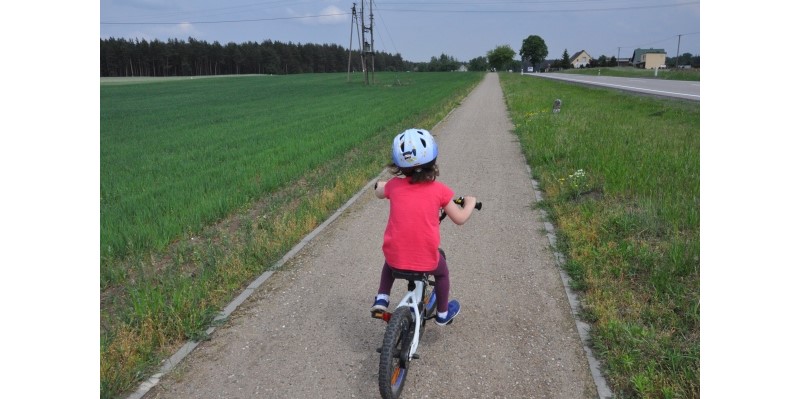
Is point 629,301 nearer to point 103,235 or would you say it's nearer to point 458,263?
point 458,263

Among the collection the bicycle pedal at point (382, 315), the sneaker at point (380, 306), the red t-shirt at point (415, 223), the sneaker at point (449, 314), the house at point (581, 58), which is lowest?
the sneaker at point (449, 314)

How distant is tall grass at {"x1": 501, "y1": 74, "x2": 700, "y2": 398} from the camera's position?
3.21 metres

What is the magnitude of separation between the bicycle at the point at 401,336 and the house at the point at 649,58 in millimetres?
94477

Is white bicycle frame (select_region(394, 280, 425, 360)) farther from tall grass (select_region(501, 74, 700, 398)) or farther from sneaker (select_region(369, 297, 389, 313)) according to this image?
tall grass (select_region(501, 74, 700, 398))

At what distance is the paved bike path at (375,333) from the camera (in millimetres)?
3166

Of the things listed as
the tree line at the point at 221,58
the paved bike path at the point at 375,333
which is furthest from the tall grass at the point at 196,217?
the tree line at the point at 221,58

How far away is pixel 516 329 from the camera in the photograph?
384 cm

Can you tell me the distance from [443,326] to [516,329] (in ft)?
1.84

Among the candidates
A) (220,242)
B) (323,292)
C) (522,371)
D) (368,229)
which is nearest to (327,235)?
(368,229)

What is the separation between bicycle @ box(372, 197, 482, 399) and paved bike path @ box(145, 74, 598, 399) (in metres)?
0.23

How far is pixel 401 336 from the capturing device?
119 inches

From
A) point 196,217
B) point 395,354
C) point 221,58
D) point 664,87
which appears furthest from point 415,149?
point 221,58

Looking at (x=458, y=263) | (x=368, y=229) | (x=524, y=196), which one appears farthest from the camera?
(x=524, y=196)

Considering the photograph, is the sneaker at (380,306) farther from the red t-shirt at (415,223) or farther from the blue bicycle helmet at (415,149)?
the blue bicycle helmet at (415,149)
